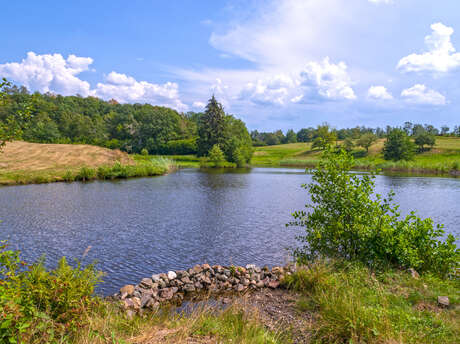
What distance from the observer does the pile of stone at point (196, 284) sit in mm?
9688

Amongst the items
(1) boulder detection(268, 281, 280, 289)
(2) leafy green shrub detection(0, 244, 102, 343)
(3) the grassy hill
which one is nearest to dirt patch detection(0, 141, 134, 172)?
(3) the grassy hill

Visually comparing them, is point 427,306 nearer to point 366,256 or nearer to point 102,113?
point 366,256

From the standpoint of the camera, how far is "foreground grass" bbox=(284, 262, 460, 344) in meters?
6.24

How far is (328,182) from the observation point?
11.3m

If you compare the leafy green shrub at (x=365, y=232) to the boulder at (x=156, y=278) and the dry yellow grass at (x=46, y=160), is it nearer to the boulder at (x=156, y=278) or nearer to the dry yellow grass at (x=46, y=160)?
the boulder at (x=156, y=278)

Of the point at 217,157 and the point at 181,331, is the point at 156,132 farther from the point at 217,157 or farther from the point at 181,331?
the point at 181,331

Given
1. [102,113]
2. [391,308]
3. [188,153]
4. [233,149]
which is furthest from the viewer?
[102,113]

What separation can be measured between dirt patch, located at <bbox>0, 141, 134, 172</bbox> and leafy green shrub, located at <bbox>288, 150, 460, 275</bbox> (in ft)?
152

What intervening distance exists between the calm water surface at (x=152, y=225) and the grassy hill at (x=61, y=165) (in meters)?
6.30

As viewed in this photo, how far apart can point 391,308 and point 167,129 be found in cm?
12161

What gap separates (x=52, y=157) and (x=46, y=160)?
7.62ft

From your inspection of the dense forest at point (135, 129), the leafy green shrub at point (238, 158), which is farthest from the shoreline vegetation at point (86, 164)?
the dense forest at point (135, 129)

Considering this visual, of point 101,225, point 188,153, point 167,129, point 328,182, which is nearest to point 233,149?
point 188,153

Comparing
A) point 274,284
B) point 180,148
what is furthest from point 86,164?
point 180,148
